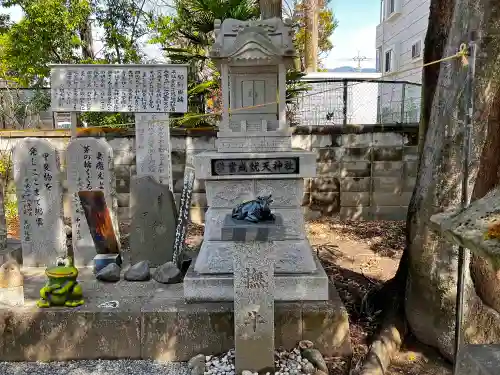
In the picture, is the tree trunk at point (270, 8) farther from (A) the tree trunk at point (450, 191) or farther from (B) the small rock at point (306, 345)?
(B) the small rock at point (306, 345)

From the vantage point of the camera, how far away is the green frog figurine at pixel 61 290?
4000mm

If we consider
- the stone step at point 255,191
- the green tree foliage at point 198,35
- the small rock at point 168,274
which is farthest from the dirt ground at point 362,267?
the green tree foliage at point 198,35

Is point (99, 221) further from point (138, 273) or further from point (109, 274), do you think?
point (138, 273)

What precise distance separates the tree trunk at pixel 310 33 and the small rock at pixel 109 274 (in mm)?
12394

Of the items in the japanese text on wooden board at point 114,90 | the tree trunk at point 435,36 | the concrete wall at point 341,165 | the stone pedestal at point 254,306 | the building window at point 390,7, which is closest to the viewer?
the stone pedestal at point 254,306

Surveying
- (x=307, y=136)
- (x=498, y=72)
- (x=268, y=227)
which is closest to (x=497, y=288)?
(x=498, y=72)

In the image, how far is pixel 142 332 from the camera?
392 centimetres

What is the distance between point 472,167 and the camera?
11.3 feet

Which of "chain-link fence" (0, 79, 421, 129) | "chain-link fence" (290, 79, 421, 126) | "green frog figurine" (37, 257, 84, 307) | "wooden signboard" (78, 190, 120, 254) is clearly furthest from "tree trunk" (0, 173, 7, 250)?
"chain-link fence" (290, 79, 421, 126)

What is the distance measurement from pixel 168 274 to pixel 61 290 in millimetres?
1179

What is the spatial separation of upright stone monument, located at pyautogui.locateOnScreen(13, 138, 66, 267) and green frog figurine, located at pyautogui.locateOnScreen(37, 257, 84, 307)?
1.63 meters

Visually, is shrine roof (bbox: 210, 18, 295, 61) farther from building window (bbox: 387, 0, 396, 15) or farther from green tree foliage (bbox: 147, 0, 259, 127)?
building window (bbox: 387, 0, 396, 15)

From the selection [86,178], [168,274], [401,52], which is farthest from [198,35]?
[401,52]

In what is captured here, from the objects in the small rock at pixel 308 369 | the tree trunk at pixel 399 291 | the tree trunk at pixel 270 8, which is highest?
the tree trunk at pixel 270 8
